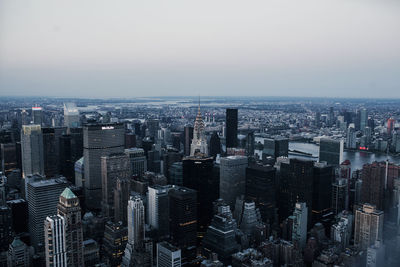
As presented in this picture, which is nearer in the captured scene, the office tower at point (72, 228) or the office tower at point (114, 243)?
the office tower at point (72, 228)

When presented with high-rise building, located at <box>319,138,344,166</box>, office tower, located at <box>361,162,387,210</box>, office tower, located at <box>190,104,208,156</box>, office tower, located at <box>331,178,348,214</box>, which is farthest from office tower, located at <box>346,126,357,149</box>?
office tower, located at <box>190,104,208,156</box>

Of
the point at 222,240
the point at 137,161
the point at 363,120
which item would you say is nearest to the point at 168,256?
the point at 222,240

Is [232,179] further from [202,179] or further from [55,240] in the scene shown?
[55,240]

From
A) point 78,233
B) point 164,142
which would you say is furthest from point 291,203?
point 164,142

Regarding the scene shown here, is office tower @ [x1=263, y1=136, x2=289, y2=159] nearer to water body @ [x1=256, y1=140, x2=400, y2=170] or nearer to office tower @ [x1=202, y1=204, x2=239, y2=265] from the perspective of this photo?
water body @ [x1=256, y1=140, x2=400, y2=170]

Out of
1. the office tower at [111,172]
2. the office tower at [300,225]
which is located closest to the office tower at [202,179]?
the office tower at [111,172]

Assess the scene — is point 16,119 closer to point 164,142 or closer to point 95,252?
point 95,252

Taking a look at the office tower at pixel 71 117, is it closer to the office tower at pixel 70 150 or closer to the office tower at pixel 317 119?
the office tower at pixel 70 150
